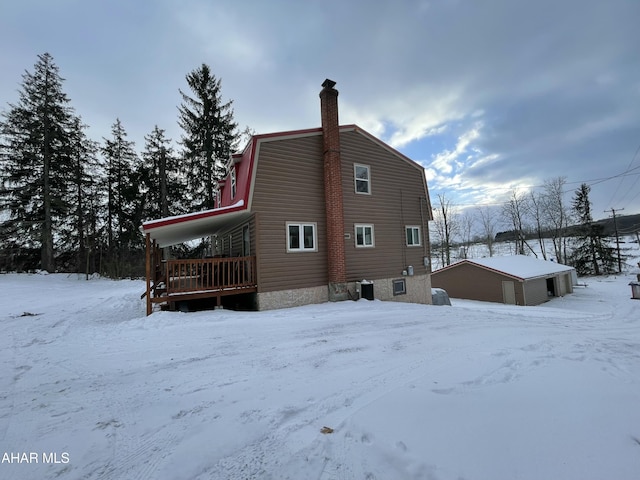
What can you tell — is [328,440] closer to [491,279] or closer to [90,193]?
[491,279]

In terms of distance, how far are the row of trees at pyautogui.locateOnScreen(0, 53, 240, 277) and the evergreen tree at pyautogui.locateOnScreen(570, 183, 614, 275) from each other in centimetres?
3939

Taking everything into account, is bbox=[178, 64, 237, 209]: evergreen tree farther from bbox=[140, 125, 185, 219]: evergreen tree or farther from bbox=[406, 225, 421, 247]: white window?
bbox=[406, 225, 421, 247]: white window

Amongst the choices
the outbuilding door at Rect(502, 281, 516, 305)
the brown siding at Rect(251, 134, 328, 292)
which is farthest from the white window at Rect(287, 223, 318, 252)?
the outbuilding door at Rect(502, 281, 516, 305)

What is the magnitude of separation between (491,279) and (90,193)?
32.5 metres

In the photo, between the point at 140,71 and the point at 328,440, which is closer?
the point at 328,440

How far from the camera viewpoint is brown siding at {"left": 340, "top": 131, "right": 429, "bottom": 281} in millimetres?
10781

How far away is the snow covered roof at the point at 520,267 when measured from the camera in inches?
775

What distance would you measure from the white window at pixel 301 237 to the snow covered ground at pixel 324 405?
13.6ft

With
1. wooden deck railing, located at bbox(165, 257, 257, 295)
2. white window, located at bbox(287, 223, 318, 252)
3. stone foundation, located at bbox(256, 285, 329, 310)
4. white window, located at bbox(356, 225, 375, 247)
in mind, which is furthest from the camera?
white window, located at bbox(356, 225, 375, 247)

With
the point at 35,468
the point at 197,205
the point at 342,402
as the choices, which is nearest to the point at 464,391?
the point at 342,402

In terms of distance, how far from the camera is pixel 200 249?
23891 mm

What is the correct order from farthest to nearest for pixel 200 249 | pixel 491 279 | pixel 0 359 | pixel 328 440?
pixel 200 249
pixel 491 279
pixel 0 359
pixel 328 440

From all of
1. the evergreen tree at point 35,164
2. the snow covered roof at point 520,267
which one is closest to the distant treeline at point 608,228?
the snow covered roof at point 520,267

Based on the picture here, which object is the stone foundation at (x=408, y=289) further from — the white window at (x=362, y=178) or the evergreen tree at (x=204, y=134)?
the evergreen tree at (x=204, y=134)
